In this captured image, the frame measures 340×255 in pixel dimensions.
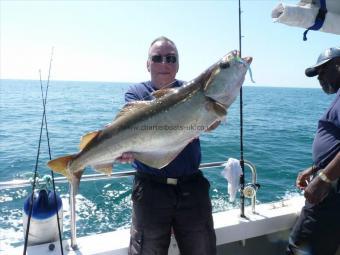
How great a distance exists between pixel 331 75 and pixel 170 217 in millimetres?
2230

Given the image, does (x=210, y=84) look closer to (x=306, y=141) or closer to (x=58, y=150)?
(x=58, y=150)

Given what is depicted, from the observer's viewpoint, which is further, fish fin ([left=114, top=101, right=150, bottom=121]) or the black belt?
the black belt

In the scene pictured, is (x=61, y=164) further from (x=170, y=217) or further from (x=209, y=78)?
(x=209, y=78)

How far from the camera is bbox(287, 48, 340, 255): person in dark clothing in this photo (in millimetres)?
3393

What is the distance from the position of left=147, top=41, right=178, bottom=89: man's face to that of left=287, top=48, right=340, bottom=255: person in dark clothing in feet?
4.94

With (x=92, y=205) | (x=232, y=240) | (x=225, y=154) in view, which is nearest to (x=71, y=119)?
(x=225, y=154)

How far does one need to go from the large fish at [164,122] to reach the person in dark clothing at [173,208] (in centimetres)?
36

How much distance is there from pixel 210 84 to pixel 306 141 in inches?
718

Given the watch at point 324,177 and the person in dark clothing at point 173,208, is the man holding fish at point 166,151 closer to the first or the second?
the person in dark clothing at point 173,208

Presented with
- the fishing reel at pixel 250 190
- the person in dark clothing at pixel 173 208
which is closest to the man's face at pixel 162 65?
the person in dark clothing at pixel 173 208

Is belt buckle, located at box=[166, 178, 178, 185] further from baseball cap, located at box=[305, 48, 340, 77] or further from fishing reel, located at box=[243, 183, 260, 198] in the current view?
baseball cap, located at box=[305, 48, 340, 77]

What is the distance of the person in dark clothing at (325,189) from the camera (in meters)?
3.39

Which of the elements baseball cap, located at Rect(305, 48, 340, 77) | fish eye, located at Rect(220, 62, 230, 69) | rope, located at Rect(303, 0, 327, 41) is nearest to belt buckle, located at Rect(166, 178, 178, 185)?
fish eye, located at Rect(220, 62, 230, 69)

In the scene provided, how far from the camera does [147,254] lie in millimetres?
3346
